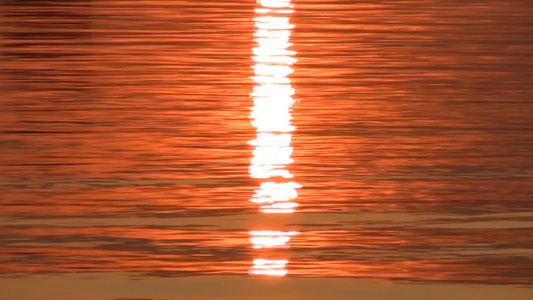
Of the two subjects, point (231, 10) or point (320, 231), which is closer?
point (320, 231)

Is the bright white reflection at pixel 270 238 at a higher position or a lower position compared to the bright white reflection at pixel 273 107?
lower

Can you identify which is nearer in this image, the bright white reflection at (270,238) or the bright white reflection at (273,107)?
the bright white reflection at (270,238)

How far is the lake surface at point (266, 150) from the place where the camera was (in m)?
0.83

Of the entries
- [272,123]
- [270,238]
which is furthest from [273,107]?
[270,238]

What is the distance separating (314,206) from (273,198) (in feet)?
0.15

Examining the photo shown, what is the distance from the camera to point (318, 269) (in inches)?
32.8

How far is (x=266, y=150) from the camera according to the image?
1079 millimetres

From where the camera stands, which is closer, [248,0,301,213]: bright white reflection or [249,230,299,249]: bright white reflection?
[249,230,299,249]: bright white reflection

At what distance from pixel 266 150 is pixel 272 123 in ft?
0.27

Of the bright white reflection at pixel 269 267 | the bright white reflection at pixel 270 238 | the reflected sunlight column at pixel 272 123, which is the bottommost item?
the bright white reflection at pixel 269 267

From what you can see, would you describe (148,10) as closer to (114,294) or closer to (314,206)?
(314,206)

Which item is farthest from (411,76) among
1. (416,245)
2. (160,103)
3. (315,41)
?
(416,245)

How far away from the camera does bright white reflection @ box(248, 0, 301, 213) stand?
98 cm

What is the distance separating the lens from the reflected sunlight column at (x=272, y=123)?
890mm
